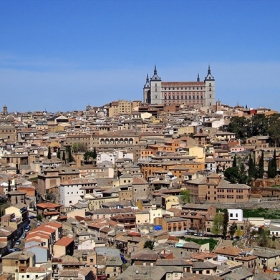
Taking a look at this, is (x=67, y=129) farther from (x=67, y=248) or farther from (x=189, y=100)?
(x=67, y=248)

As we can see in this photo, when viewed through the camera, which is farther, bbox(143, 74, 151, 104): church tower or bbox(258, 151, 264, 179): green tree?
bbox(143, 74, 151, 104): church tower

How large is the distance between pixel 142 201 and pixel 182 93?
2047 inches

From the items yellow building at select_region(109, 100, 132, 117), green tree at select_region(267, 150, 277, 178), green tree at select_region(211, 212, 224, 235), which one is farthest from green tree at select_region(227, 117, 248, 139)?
green tree at select_region(211, 212, 224, 235)

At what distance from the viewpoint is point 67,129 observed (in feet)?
196

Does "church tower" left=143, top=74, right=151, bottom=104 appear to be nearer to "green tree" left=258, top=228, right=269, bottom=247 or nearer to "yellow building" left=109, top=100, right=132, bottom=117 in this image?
"yellow building" left=109, top=100, right=132, bottom=117

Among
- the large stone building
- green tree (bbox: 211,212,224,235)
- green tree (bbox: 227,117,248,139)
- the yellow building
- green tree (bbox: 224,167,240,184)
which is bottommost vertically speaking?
green tree (bbox: 211,212,224,235)

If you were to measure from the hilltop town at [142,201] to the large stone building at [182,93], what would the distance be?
23.7 metres

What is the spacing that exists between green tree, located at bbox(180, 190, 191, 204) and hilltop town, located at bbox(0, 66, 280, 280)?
8 cm

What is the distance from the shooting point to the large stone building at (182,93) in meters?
84.4

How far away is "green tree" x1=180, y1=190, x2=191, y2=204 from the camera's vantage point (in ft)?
113

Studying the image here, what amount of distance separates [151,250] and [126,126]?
33902mm

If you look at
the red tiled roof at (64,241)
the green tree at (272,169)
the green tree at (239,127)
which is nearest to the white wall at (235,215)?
the green tree at (272,169)

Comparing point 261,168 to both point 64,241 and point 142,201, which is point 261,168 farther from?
point 64,241

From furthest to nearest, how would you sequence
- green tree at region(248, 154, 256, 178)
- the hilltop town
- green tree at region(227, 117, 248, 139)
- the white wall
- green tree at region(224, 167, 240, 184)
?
green tree at region(227, 117, 248, 139), green tree at region(248, 154, 256, 178), green tree at region(224, 167, 240, 184), the white wall, the hilltop town
